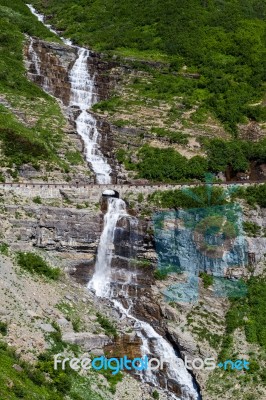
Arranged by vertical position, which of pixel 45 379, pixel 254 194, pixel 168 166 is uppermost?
pixel 168 166

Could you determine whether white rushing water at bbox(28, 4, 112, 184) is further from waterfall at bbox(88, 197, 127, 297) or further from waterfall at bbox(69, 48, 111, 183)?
waterfall at bbox(88, 197, 127, 297)

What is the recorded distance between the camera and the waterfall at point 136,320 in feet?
183

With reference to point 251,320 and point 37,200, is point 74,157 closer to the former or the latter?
point 37,200

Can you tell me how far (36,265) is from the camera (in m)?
61.2

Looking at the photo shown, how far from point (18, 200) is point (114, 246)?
31.6 ft

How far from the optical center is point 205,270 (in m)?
64.0

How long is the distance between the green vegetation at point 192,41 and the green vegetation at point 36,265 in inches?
1326

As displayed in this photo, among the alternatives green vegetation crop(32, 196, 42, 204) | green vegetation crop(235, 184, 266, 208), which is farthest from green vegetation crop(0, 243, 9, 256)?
green vegetation crop(235, 184, 266, 208)

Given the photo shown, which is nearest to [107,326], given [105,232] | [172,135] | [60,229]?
[105,232]

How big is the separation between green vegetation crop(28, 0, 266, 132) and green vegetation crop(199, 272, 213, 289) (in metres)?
27.7

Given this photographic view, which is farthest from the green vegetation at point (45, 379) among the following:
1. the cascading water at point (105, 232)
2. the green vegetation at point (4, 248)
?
the green vegetation at point (4, 248)

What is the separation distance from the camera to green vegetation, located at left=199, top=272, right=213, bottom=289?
63.0 meters

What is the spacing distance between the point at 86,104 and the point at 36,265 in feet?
115

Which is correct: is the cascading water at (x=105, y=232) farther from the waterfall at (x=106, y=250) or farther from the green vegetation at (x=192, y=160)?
the green vegetation at (x=192, y=160)
